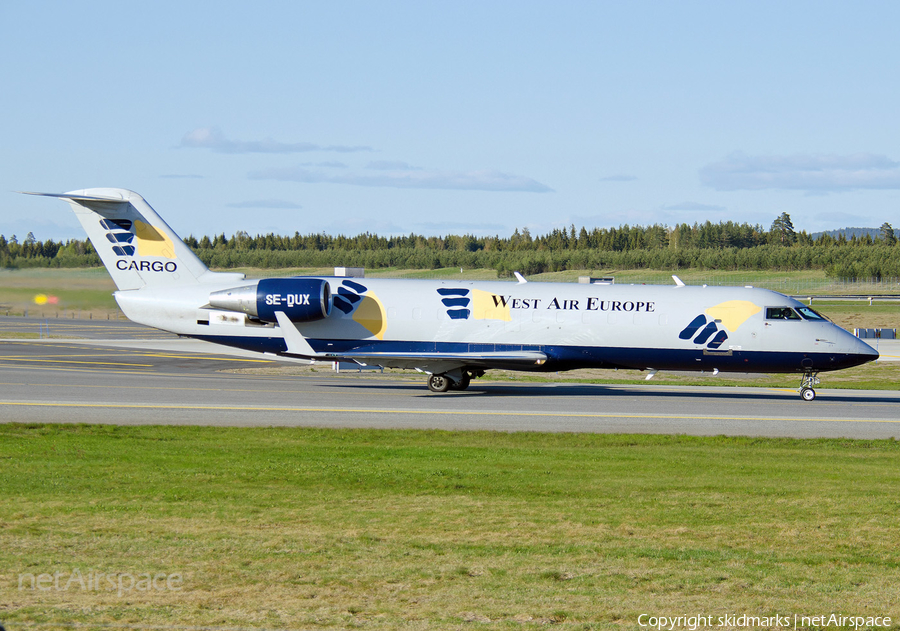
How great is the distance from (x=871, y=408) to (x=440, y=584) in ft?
76.1

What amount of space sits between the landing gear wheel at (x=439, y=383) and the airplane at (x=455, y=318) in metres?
0.04

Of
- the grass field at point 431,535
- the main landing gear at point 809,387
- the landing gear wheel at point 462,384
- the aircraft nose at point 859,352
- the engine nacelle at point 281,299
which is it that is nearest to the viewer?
the grass field at point 431,535

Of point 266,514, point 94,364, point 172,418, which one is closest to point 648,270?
point 94,364

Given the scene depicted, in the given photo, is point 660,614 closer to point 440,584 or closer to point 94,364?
point 440,584

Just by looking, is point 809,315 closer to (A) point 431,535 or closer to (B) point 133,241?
(A) point 431,535

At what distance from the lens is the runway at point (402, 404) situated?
22.8m

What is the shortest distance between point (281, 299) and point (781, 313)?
17113 mm

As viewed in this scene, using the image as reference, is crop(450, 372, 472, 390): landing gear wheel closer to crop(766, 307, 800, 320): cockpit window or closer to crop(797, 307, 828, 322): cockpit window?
crop(766, 307, 800, 320): cockpit window

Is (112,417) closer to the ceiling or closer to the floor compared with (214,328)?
closer to the floor

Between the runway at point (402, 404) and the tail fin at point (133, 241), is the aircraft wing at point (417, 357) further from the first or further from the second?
the tail fin at point (133, 241)

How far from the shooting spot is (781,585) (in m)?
8.77

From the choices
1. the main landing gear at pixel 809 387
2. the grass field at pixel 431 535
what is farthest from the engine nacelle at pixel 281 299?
the main landing gear at pixel 809 387

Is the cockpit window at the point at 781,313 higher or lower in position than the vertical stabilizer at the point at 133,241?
lower

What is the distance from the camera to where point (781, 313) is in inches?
1146
